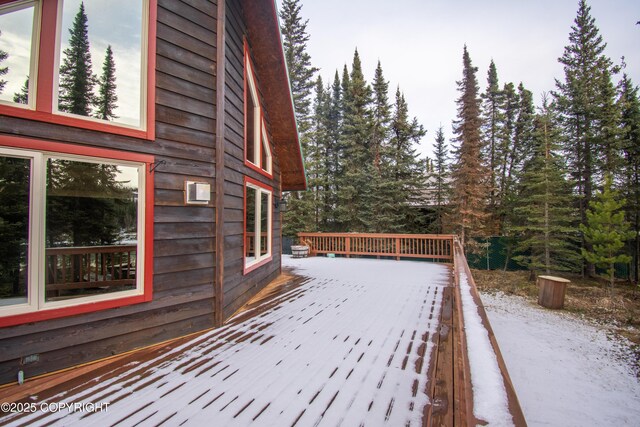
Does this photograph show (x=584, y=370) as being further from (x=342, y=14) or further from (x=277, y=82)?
(x=342, y=14)

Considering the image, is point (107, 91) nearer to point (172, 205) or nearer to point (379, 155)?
point (172, 205)

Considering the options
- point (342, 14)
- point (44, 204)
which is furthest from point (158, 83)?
point (342, 14)

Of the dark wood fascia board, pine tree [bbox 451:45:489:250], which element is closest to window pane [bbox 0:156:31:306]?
the dark wood fascia board

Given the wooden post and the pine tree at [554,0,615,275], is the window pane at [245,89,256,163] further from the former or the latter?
the pine tree at [554,0,615,275]

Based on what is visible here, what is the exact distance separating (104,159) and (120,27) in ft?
4.46

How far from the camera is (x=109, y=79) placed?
9.11 ft

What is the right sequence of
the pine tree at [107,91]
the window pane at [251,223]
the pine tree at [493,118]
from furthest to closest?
the pine tree at [493,118] < the window pane at [251,223] < the pine tree at [107,91]

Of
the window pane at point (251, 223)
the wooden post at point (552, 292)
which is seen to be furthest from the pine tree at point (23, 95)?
the wooden post at point (552, 292)

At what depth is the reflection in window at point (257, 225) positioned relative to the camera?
4.81 m

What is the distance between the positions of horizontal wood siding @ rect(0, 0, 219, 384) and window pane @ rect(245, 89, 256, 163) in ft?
5.20

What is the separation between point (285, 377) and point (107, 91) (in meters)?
3.10

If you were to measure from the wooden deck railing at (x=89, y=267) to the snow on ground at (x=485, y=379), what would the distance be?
9.72 feet

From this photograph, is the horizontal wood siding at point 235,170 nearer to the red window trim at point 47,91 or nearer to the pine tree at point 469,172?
the red window trim at point 47,91

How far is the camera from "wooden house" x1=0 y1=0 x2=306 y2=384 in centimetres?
228
